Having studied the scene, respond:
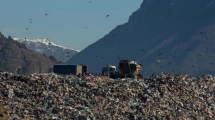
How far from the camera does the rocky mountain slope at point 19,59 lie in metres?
134

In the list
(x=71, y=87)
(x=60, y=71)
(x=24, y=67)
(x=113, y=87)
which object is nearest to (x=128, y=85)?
(x=113, y=87)

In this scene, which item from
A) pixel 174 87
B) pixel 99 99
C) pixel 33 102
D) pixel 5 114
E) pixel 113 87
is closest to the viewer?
pixel 5 114

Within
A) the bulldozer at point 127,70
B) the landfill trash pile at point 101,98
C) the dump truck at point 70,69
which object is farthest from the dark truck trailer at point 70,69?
the landfill trash pile at point 101,98

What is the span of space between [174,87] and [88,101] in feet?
24.3

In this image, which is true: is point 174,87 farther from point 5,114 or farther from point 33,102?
point 5,114

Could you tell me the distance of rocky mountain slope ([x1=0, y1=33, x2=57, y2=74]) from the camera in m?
134

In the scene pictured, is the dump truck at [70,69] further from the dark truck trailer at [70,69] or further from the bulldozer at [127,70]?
the bulldozer at [127,70]

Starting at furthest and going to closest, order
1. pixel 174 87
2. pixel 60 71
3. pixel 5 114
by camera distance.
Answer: pixel 60 71, pixel 174 87, pixel 5 114

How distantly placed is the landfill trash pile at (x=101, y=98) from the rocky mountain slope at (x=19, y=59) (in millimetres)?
92619

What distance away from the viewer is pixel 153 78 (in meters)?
39.5

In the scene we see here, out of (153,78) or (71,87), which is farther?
(153,78)

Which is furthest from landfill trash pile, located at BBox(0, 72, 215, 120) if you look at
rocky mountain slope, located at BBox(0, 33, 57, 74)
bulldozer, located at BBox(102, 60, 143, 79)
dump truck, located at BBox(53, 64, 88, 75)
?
rocky mountain slope, located at BBox(0, 33, 57, 74)

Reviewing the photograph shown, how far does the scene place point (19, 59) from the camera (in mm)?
141125

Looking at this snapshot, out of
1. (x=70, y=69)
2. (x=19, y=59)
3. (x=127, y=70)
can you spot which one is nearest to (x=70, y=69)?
(x=70, y=69)
